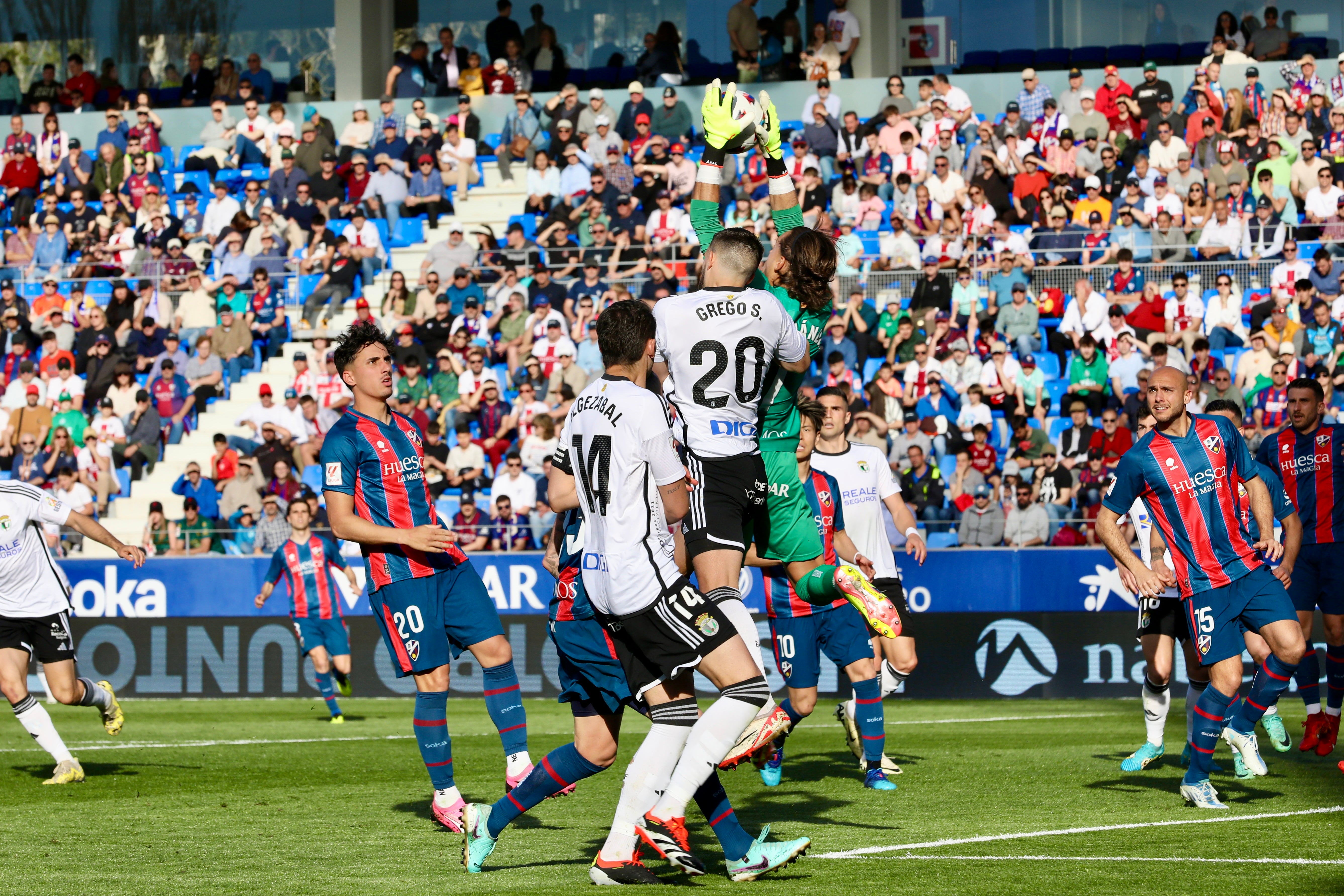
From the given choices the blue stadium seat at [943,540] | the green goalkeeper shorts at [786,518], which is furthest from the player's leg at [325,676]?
the green goalkeeper shorts at [786,518]

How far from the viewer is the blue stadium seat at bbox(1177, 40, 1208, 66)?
25.5m

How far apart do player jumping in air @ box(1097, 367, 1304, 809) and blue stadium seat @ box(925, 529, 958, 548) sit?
8.69m

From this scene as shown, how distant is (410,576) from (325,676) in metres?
8.74

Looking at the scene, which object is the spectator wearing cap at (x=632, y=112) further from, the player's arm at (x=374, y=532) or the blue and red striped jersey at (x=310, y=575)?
the player's arm at (x=374, y=532)

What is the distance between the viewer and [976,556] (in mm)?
17812

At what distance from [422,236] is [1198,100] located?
479 inches

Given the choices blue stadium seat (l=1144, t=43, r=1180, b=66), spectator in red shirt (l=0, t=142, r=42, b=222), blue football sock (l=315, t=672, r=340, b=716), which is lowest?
blue football sock (l=315, t=672, r=340, b=716)

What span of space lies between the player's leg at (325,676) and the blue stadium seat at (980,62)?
15.0 m

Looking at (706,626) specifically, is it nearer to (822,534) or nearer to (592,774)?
(592,774)

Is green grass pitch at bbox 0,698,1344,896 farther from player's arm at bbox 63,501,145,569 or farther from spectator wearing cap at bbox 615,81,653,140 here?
spectator wearing cap at bbox 615,81,653,140

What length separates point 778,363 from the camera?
7.52 meters

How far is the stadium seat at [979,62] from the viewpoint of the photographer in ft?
86.6

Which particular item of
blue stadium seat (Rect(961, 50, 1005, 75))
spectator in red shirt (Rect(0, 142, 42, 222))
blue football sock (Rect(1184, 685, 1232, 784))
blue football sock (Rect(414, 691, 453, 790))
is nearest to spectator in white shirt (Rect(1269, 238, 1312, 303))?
blue stadium seat (Rect(961, 50, 1005, 75))

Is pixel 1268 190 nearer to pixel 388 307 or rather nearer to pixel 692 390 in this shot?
pixel 388 307
